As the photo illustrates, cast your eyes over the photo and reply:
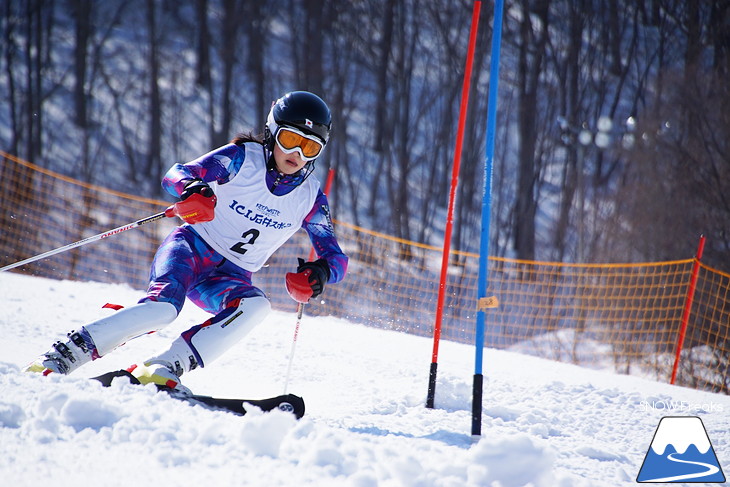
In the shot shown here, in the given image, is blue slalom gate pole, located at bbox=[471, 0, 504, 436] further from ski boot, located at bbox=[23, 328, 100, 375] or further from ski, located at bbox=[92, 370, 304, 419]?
ski boot, located at bbox=[23, 328, 100, 375]

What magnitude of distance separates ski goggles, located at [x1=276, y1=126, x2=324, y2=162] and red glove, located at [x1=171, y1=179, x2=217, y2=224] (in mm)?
553

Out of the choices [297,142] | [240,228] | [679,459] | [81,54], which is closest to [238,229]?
[240,228]

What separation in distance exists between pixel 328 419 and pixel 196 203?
1.25 metres

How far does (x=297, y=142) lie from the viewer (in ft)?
10.6

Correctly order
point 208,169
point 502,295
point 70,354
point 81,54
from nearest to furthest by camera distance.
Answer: point 70,354 → point 208,169 → point 502,295 → point 81,54

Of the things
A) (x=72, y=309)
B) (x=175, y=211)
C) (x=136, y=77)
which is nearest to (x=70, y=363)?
(x=175, y=211)


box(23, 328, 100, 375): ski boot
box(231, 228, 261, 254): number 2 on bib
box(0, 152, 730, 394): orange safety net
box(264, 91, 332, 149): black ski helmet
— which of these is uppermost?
box(264, 91, 332, 149): black ski helmet

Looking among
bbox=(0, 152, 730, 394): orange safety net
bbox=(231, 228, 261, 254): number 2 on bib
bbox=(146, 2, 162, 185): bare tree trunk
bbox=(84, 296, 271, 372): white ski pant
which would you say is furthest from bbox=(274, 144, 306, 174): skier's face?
bbox=(146, 2, 162, 185): bare tree trunk

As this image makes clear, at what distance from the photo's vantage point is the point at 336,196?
58.0ft

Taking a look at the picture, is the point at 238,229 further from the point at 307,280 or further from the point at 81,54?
the point at 81,54

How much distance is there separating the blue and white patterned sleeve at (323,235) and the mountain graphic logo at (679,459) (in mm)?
1745

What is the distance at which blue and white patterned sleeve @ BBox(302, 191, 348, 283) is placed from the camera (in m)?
3.33

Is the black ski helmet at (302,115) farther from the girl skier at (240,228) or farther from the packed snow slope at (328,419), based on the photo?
the packed snow slope at (328,419)

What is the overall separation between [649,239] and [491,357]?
7.47m
